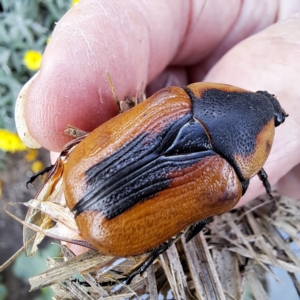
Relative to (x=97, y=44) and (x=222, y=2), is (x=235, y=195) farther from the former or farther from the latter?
(x=222, y=2)

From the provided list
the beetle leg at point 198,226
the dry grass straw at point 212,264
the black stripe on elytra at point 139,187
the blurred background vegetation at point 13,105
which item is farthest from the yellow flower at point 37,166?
the black stripe on elytra at point 139,187

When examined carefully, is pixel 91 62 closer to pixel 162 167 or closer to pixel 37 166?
pixel 162 167

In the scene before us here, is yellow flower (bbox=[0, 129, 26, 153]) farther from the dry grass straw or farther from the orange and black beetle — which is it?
the orange and black beetle

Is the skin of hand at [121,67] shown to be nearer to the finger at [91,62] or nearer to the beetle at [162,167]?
the finger at [91,62]

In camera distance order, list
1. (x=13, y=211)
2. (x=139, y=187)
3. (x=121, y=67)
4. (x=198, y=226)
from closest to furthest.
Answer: (x=139, y=187)
(x=198, y=226)
(x=121, y=67)
(x=13, y=211)

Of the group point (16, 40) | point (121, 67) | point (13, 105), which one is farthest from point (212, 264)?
point (16, 40)

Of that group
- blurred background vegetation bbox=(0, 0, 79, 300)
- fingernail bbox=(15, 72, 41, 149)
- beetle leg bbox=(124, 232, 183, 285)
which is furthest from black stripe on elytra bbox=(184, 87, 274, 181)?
blurred background vegetation bbox=(0, 0, 79, 300)

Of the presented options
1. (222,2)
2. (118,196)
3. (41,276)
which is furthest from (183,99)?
(222,2)
